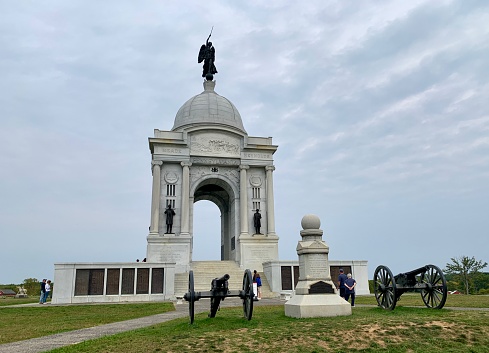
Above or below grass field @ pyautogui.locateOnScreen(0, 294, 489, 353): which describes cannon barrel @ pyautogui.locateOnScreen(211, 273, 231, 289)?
above

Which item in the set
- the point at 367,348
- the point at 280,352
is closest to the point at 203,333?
the point at 280,352

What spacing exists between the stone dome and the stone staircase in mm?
13400

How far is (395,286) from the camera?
14.1 meters

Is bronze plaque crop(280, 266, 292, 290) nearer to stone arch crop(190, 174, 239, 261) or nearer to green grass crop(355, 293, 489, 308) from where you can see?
stone arch crop(190, 174, 239, 261)

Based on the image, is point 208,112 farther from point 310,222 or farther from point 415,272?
point 415,272

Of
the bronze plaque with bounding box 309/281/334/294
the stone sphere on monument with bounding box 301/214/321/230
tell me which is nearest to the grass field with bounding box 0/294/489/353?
the bronze plaque with bounding box 309/281/334/294

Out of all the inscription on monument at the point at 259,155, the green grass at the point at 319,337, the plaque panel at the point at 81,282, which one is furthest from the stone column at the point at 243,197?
the green grass at the point at 319,337

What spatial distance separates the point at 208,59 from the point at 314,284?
3916 centimetres

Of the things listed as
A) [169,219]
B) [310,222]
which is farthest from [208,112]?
[310,222]

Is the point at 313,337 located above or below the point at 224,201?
below

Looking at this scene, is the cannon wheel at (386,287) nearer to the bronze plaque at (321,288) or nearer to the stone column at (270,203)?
the bronze plaque at (321,288)

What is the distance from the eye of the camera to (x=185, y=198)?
3719cm

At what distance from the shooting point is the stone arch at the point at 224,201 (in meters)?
38.6

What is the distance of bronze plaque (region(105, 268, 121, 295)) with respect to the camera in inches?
1086
